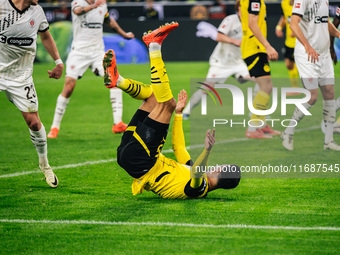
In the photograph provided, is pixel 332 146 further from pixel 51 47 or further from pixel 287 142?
pixel 51 47

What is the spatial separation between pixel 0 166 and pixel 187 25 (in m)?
16.7

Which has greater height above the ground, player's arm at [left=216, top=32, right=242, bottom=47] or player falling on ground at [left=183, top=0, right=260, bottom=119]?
player's arm at [left=216, top=32, right=242, bottom=47]

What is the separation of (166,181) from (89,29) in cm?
559

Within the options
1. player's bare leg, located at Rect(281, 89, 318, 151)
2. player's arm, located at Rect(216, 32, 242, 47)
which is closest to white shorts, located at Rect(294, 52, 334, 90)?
player's bare leg, located at Rect(281, 89, 318, 151)

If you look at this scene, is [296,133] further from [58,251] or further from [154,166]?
[58,251]

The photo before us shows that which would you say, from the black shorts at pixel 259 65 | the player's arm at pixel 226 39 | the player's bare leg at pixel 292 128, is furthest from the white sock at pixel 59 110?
the player's bare leg at pixel 292 128

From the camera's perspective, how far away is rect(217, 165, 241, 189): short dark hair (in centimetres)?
631

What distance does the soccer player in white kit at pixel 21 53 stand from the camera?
691 centimetres

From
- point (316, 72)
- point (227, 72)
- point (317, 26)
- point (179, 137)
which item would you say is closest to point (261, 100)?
point (316, 72)

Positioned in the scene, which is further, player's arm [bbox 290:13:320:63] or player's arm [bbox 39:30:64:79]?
player's arm [bbox 290:13:320:63]

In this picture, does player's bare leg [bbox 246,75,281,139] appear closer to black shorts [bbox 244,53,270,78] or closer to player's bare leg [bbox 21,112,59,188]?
black shorts [bbox 244,53,270,78]

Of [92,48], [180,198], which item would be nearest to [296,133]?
[92,48]

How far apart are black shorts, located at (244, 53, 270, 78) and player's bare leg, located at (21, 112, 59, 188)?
4.00m

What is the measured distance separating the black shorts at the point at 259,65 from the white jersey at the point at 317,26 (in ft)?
3.32
